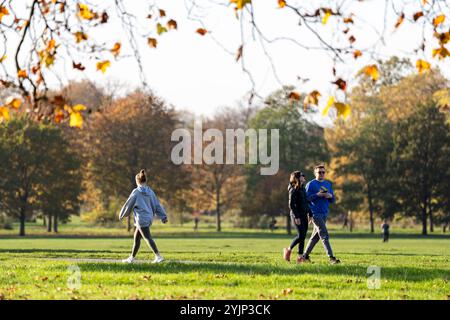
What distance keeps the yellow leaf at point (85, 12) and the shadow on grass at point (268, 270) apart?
20.7ft

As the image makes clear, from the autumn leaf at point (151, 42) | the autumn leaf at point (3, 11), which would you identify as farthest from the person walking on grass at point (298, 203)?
the autumn leaf at point (3, 11)

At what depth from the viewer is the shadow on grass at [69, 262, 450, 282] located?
1614cm

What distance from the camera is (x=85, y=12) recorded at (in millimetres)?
10758

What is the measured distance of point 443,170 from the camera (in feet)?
228

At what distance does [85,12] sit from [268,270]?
7478 millimetres

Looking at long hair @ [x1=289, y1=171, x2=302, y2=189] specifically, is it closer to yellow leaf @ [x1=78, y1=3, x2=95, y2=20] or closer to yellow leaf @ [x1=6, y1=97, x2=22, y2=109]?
yellow leaf @ [x1=78, y1=3, x2=95, y2=20]

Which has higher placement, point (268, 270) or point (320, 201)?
point (320, 201)

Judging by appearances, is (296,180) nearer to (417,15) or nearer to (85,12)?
(417,15)

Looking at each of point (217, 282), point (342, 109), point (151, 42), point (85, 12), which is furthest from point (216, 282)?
point (342, 109)

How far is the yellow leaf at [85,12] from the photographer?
35.2 ft

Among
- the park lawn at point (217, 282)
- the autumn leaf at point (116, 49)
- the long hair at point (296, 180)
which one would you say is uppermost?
the autumn leaf at point (116, 49)

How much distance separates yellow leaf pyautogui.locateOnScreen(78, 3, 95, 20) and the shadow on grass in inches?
248

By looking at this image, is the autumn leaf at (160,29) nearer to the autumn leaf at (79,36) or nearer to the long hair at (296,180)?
the autumn leaf at (79,36)

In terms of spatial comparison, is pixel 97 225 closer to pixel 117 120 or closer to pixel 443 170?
pixel 117 120
